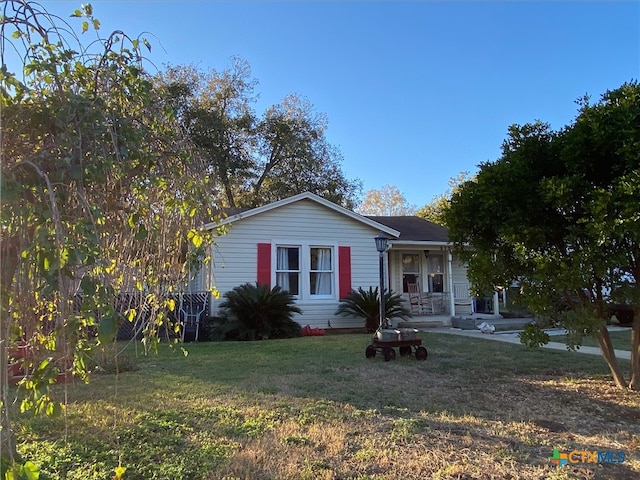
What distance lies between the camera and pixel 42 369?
179 cm

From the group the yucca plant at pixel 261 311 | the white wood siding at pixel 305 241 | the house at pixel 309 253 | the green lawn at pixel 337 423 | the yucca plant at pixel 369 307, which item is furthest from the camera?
the yucca plant at pixel 369 307

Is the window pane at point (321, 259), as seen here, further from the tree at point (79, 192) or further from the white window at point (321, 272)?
the tree at point (79, 192)

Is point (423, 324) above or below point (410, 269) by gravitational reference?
below

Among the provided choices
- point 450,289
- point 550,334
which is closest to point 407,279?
point 450,289

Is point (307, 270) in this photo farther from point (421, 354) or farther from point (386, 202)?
point (386, 202)

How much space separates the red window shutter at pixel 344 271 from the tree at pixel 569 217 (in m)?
7.66

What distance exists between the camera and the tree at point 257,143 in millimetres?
25109

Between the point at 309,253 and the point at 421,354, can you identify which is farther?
the point at 309,253

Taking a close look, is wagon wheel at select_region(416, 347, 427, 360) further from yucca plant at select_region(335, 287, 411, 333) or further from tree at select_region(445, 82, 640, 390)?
yucca plant at select_region(335, 287, 411, 333)

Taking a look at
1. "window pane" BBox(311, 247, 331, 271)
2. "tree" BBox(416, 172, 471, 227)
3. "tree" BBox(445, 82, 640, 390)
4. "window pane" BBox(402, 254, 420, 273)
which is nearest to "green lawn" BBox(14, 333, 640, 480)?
"tree" BBox(445, 82, 640, 390)

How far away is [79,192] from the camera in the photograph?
81.7 inches

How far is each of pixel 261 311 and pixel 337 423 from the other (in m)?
7.78

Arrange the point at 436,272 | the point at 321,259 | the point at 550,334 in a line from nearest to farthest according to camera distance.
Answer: the point at 550,334, the point at 321,259, the point at 436,272

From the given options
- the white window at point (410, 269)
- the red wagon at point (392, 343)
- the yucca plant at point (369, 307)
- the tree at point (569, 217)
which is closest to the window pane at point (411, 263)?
the white window at point (410, 269)
